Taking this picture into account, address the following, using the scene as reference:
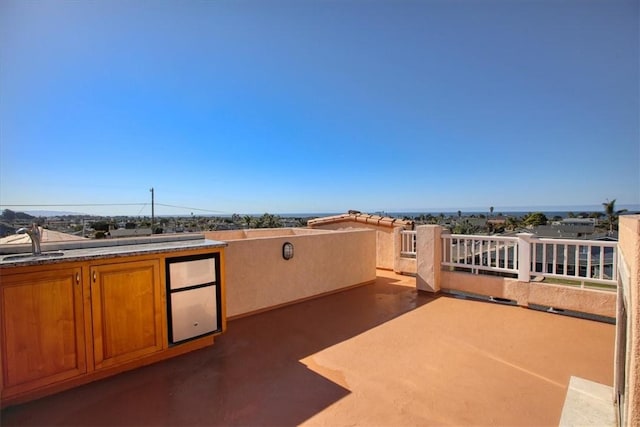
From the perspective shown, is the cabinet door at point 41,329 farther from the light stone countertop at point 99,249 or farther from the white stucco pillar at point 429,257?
the white stucco pillar at point 429,257

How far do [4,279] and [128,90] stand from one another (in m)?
4.87

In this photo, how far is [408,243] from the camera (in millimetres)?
6219

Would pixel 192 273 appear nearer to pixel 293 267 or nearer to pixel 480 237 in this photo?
pixel 293 267

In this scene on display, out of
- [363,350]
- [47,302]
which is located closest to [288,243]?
[363,350]

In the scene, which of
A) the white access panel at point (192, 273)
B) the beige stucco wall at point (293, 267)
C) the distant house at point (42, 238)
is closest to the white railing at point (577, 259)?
the beige stucco wall at point (293, 267)

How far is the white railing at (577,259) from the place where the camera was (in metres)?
3.65

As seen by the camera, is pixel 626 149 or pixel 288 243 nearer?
pixel 288 243

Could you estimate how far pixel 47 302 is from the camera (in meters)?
2.04

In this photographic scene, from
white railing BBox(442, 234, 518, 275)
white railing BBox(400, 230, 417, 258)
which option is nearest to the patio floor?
white railing BBox(442, 234, 518, 275)

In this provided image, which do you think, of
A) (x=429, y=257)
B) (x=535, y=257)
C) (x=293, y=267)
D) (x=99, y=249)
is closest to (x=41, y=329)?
(x=99, y=249)

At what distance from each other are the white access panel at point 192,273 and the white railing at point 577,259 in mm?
4775

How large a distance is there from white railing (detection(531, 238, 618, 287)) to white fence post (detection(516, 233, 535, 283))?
0.06 m

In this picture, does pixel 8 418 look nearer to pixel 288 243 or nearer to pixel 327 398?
pixel 327 398

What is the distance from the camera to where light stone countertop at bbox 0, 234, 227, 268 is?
6.77ft
